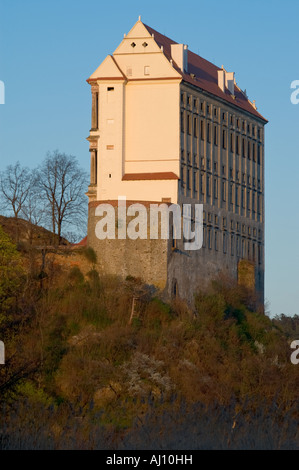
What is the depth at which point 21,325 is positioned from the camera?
74562 mm

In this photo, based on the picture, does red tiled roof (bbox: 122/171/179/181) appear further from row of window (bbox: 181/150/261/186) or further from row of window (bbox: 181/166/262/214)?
row of window (bbox: 181/150/261/186)

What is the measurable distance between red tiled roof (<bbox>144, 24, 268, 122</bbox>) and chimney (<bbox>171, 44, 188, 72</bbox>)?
342mm

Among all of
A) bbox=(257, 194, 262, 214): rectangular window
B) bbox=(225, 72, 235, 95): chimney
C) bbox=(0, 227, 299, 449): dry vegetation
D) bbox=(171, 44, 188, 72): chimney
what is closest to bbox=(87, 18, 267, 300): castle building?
bbox=(171, 44, 188, 72): chimney

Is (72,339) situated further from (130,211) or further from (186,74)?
(186,74)

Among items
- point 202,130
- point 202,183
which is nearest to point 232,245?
point 202,183

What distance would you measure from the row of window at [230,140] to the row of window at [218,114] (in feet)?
2.08

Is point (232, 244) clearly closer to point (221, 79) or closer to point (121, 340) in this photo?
point (221, 79)

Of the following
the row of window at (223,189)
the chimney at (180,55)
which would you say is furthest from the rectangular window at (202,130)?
the chimney at (180,55)

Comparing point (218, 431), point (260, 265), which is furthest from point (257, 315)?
point (218, 431)

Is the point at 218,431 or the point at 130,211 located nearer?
the point at 218,431

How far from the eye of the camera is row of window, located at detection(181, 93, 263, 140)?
284 feet

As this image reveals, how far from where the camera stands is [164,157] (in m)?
83.6

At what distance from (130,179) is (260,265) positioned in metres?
15.8

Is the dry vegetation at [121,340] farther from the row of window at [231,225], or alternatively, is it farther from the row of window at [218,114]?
the row of window at [218,114]
